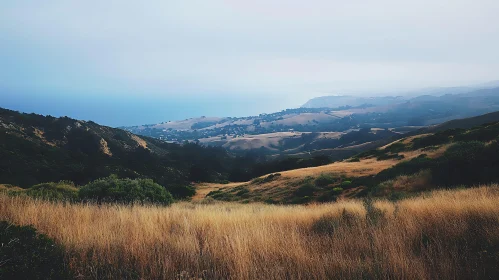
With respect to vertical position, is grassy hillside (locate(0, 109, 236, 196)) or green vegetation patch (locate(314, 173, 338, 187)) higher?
grassy hillside (locate(0, 109, 236, 196))

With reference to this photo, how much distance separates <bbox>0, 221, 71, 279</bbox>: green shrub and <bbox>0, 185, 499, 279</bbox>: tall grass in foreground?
0.20m

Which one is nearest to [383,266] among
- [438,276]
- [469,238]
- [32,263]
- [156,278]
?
[438,276]

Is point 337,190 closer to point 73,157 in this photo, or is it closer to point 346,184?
point 346,184

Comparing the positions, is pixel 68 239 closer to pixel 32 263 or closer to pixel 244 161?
pixel 32 263

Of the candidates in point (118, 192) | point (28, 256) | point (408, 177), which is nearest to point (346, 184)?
point (408, 177)

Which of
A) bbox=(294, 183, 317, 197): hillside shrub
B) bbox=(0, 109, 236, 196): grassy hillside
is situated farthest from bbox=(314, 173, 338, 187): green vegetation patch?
bbox=(0, 109, 236, 196): grassy hillside

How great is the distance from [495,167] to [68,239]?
18122mm

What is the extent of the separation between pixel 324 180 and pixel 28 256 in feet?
80.4

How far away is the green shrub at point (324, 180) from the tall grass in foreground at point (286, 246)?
778 inches

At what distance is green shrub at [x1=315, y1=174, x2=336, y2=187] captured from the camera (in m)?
25.5

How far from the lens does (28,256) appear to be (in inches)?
144

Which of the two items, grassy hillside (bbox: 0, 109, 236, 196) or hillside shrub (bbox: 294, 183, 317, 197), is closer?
hillside shrub (bbox: 294, 183, 317, 197)

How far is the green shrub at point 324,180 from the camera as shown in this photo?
25.5m

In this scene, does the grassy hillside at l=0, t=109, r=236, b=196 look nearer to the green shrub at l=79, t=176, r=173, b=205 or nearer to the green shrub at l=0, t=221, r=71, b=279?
the green shrub at l=79, t=176, r=173, b=205
